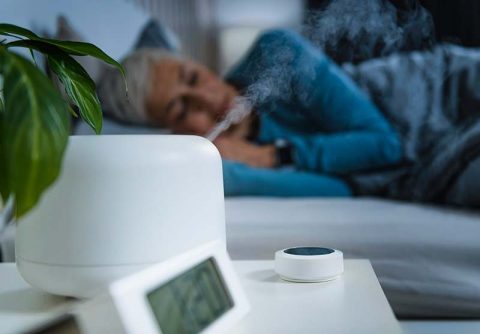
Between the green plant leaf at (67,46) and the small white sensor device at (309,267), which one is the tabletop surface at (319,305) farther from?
the green plant leaf at (67,46)

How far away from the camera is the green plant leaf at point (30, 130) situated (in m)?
0.34

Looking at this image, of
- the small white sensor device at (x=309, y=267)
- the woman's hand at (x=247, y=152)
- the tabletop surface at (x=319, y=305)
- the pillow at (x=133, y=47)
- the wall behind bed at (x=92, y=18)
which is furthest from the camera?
the woman's hand at (x=247, y=152)

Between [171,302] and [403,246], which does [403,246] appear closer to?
[403,246]

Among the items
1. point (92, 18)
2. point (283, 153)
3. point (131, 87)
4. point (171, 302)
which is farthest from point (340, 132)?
point (171, 302)

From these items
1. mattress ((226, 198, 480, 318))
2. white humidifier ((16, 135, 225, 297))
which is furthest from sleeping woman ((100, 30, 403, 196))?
white humidifier ((16, 135, 225, 297))

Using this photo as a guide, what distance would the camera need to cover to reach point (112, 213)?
1.64 feet

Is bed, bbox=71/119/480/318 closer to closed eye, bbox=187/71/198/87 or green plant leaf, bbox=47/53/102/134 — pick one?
green plant leaf, bbox=47/53/102/134

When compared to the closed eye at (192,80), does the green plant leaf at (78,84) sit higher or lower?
higher

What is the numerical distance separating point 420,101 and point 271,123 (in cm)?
39

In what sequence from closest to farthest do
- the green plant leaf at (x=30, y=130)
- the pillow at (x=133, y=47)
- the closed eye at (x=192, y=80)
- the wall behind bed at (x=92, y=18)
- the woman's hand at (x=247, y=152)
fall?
the green plant leaf at (x=30, y=130), the wall behind bed at (x=92, y=18), the pillow at (x=133, y=47), the woman's hand at (x=247, y=152), the closed eye at (x=192, y=80)

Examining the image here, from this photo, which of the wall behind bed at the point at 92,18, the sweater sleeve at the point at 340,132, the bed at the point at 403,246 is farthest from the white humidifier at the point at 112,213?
the sweater sleeve at the point at 340,132

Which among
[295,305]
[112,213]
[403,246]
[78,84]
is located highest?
[78,84]

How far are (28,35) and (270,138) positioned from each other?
1094 mm

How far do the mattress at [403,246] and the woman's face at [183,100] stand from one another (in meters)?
0.53
